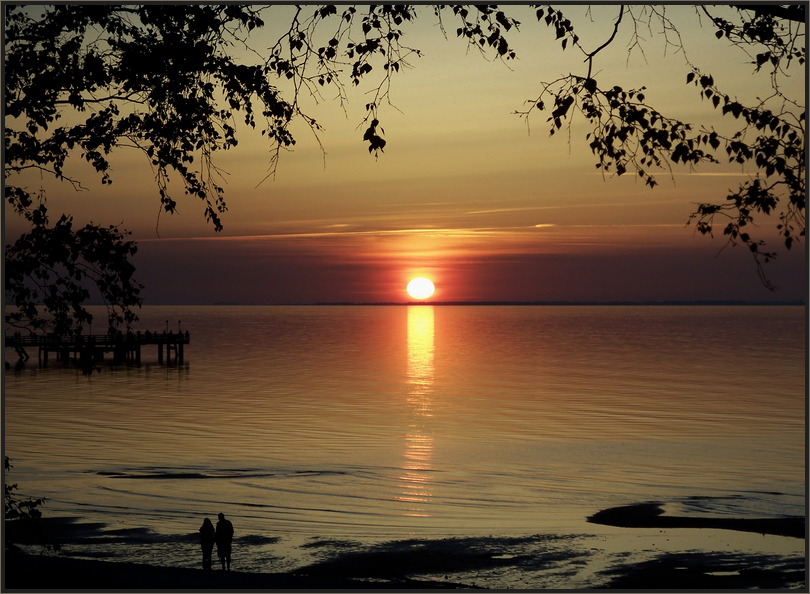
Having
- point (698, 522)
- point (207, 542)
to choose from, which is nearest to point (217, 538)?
point (207, 542)

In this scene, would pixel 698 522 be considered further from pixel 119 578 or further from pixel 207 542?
pixel 119 578

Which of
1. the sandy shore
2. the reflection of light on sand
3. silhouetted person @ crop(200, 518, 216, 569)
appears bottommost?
the reflection of light on sand

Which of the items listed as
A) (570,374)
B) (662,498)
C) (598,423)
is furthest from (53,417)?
(570,374)

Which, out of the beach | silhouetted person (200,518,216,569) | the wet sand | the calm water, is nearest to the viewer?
silhouetted person (200,518,216,569)

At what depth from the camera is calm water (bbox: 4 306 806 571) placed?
87.8 feet

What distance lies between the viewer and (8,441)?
40.8 meters

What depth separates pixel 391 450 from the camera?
133 ft

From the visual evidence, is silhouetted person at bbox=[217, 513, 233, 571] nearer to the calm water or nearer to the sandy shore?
the calm water

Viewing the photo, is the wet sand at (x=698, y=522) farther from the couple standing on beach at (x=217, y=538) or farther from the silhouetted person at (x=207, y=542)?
the silhouetted person at (x=207, y=542)

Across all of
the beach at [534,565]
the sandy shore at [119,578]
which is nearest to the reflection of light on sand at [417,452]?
the beach at [534,565]

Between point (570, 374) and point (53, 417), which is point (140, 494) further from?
point (570, 374)

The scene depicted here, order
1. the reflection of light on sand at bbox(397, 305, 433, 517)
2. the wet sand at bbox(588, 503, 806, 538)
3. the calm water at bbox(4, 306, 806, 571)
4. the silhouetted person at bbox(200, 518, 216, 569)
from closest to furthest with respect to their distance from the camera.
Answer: the silhouetted person at bbox(200, 518, 216, 569) < the wet sand at bbox(588, 503, 806, 538) < the calm water at bbox(4, 306, 806, 571) < the reflection of light on sand at bbox(397, 305, 433, 517)

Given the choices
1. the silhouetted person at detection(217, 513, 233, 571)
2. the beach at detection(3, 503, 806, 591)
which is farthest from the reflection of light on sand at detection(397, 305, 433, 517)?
the silhouetted person at detection(217, 513, 233, 571)

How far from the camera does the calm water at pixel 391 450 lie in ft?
87.8
